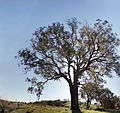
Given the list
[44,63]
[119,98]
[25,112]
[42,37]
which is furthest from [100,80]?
[119,98]

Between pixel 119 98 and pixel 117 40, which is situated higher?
pixel 117 40

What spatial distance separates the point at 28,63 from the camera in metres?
28.9

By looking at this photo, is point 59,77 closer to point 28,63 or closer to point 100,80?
point 28,63

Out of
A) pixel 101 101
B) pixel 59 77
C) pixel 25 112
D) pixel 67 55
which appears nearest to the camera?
pixel 25 112

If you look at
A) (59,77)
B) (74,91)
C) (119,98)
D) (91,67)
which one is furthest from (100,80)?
(119,98)

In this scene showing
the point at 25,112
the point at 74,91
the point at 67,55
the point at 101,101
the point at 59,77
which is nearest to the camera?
the point at 25,112

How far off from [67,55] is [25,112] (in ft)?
37.8

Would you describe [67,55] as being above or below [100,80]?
above

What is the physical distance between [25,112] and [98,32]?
1957 cm

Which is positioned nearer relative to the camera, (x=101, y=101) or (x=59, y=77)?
(x=59, y=77)

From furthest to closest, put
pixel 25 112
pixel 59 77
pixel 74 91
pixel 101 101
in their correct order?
pixel 101 101 → pixel 59 77 → pixel 74 91 → pixel 25 112

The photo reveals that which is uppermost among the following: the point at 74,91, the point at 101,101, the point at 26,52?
the point at 26,52

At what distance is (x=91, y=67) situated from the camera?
29.8 metres

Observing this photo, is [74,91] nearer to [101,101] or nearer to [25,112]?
[25,112]
